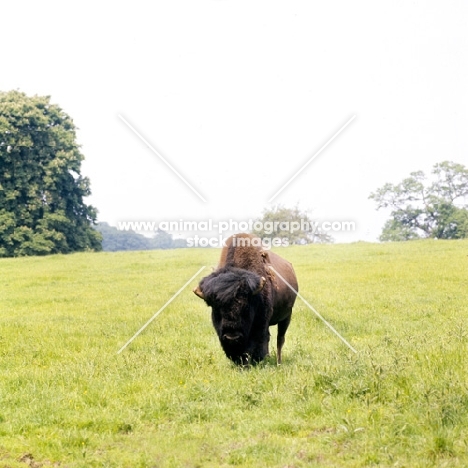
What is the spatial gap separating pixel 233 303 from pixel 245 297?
0.85ft

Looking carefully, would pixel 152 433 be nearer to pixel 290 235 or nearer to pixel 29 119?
pixel 290 235

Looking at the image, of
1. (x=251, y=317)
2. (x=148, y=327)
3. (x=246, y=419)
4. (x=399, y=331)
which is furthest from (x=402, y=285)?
(x=246, y=419)

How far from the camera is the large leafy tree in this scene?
141ft

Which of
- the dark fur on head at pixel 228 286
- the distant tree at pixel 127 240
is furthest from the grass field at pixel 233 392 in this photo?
the distant tree at pixel 127 240

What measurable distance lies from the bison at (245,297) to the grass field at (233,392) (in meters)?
0.43

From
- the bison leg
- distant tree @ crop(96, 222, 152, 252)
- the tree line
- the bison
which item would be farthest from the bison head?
distant tree @ crop(96, 222, 152, 252)

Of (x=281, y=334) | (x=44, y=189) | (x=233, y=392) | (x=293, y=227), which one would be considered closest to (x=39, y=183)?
(x=44, y=189)

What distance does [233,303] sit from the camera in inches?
372

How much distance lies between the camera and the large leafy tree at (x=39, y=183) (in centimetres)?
4306

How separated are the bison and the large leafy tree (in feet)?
113

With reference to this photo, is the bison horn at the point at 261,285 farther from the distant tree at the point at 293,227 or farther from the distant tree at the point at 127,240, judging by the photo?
the distant tree at the point at 127,240

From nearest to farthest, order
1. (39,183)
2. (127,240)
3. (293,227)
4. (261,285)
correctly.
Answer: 1. (261,285)
2. (293,227)
3. (39,183)
4. (127,240)

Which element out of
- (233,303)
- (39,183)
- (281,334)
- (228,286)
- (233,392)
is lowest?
(233,392)

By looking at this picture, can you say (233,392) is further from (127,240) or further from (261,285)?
(127,240)
